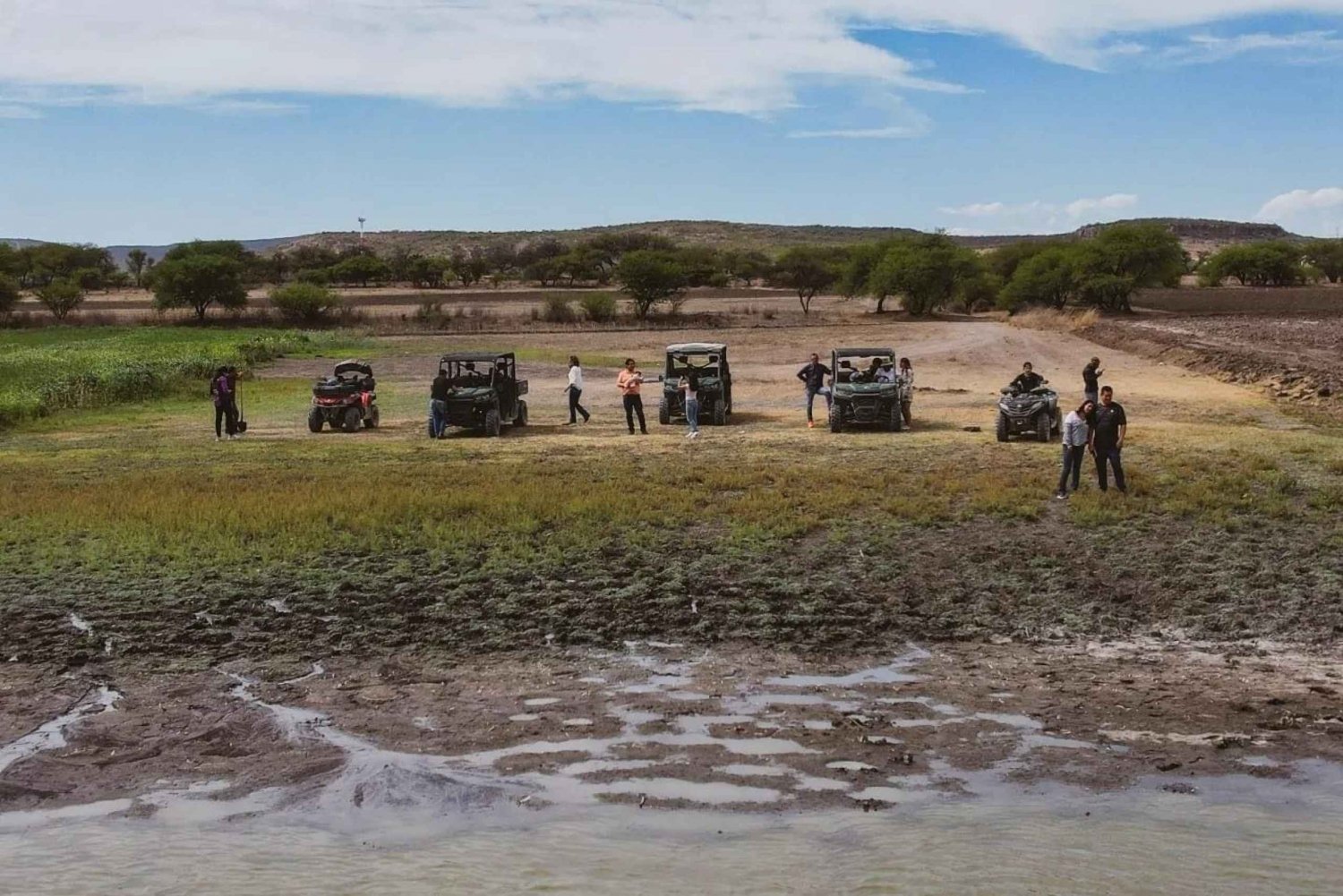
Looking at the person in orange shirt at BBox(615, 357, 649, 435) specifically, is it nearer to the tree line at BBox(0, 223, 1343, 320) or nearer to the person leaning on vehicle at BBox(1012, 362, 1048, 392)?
the person leaning on vehicle at BBox(1012, 362, 1048, 392)

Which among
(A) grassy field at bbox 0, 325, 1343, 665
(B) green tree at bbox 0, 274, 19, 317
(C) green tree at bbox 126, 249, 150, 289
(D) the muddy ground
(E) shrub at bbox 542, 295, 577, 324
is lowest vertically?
(D) the muddy ground

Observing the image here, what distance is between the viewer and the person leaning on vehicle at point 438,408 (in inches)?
1094

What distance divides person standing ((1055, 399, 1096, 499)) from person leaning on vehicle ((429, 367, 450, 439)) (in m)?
13.4

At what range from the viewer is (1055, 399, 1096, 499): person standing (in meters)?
18.3

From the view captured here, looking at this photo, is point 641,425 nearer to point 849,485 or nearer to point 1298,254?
point 849,485

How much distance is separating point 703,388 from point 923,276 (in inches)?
2565

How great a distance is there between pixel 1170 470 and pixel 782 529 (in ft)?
23.9

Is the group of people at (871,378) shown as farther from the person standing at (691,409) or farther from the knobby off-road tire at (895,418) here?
the person standing at (691,409)

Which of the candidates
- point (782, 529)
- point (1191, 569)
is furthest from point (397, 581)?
point (1191, 569)

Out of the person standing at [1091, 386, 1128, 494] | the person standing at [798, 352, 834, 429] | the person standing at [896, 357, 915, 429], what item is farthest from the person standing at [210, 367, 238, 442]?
the person standing at [1091, 386, 1128, 494]

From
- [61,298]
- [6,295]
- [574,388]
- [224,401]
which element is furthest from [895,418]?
[6,295]

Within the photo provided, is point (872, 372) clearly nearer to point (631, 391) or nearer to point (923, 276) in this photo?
point (631, 391)

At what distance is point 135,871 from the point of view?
25.1ft

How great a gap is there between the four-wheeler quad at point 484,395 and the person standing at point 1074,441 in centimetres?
1300
